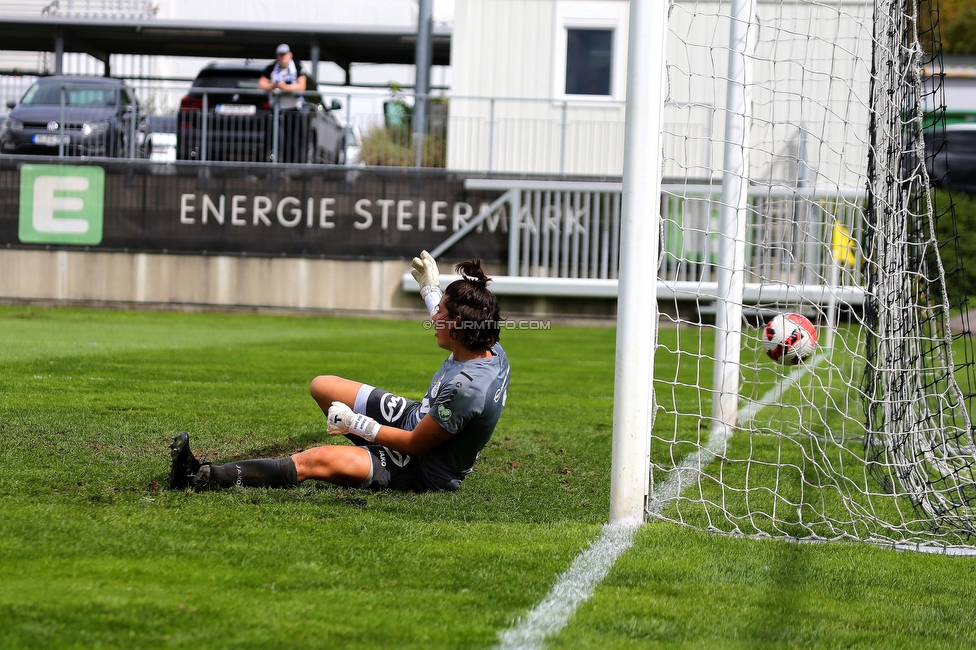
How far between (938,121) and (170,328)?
37.1ft

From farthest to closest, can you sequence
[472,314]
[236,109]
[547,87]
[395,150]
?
[547,87] < [395,150] < [236,109] < [472,314]

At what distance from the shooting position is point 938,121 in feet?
19.5

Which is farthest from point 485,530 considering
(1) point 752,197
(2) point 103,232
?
(2) point 103,232

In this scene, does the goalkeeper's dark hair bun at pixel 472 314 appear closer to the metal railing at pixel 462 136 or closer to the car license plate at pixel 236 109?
the metal railing at pixel 462 136

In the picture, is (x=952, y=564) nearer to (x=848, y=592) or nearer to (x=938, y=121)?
(x=848, y=592)

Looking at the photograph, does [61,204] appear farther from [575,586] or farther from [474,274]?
[575,586]

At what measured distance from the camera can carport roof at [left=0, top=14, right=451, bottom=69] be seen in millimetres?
27500

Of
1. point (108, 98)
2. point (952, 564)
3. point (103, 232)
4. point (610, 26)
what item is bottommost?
point (952, 564)

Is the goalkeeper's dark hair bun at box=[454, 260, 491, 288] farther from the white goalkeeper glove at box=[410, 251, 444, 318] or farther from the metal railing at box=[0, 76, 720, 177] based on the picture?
the metal railing at box=[0, 76, 720, 177]

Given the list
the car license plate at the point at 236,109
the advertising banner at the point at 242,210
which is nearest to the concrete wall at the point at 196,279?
the advertising banner at the point at 242,210

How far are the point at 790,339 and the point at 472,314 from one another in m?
2.48

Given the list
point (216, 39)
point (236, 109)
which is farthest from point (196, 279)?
point (216, 39)

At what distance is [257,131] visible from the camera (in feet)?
60.4

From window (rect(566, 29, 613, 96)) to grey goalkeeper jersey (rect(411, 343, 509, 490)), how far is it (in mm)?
16628
